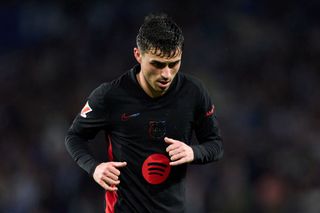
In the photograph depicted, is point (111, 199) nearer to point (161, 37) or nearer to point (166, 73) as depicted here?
point (166, 73)

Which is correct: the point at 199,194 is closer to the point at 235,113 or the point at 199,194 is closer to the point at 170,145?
the point at 235,113

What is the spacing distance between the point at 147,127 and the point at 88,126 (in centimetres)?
31

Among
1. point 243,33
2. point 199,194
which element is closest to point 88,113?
point 199,194

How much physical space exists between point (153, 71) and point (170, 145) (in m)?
0.39

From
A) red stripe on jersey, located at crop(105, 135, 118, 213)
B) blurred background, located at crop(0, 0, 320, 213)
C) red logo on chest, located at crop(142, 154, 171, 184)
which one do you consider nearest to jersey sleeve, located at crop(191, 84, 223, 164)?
red logo on chest, located at crop(142, 154, 171, 184)

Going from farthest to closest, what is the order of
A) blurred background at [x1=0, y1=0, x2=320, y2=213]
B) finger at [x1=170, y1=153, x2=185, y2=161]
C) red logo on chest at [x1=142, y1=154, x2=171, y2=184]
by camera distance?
blurred background at [x1=0, y1=0, x2=320, y2=213] < red logo on chest at [x1=142, y1=154, x2=171, y2=184] < finger at [x1=170, y1=153, x2=185, y2=161]

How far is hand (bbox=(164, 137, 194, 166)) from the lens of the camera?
3.02 m

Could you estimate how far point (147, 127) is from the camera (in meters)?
3.28

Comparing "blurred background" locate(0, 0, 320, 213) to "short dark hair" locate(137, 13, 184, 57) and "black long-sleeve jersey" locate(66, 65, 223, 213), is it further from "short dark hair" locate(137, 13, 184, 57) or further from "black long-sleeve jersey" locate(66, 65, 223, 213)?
"short dark hair" locate(137, 13, 184, 57)

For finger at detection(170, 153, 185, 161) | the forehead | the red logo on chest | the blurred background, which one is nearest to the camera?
finger at detection(170, 153, 185, 161)

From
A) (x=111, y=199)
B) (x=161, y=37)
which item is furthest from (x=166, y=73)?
(x=111, y=199)

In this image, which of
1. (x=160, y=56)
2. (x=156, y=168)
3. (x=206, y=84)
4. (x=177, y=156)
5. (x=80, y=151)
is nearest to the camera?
(x=177, y=156)

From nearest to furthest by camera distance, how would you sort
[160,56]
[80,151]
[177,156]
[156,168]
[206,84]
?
1. [177,156]
2. [160,56]
3. [156,168]
4. [80,151]
5. [206,84]

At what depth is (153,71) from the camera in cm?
319
